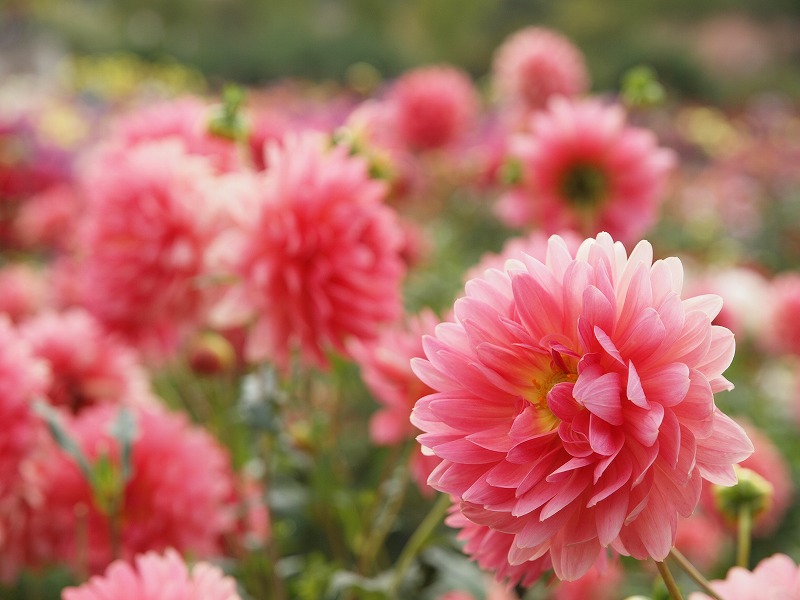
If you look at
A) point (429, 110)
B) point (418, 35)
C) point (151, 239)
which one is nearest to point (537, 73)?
point (429, 110)

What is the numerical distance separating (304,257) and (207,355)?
23 cm

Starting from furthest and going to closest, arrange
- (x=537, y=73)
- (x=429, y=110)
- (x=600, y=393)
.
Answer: (x=429, y=110)
(x=537, y=73)
(x=600, y=393)

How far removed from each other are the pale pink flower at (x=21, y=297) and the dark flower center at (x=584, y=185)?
0.75 metres

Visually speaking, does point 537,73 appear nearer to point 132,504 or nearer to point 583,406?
point 132,504

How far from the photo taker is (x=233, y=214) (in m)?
0.59

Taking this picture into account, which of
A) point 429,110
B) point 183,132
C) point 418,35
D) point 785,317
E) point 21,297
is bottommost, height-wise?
point 418,35

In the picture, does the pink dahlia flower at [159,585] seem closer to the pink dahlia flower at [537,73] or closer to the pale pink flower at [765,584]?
the pale pink flower at [765,584]

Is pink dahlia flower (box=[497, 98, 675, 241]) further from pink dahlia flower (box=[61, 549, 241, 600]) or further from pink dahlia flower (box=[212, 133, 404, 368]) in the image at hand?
pink dahlia flower (box=[61, 549, 241, 600])

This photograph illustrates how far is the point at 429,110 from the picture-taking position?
140cm

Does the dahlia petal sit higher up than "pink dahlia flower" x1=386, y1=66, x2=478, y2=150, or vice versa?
the dahlia petal

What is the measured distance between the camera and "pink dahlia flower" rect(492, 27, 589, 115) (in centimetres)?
126

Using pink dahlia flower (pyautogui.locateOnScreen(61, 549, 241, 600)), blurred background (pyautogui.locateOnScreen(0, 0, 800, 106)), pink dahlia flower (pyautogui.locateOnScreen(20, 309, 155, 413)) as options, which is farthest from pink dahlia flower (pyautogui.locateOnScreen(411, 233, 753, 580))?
blurred background (pyautogui.locateOnScreen(0, 0, 800, 106))

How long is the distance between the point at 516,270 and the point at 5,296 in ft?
3.25

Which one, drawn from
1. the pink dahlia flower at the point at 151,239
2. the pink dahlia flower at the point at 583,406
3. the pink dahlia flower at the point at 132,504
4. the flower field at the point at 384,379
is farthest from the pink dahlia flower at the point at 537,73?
the pink dahlia flower at the point at 583,406
